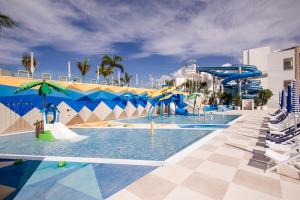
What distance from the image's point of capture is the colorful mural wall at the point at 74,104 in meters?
11.4

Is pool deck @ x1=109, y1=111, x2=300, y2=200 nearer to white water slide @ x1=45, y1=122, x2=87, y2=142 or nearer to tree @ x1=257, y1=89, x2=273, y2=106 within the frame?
white water slide @ x1=45, y1=122, x2=87, y2=142

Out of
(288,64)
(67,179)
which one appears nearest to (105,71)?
(67,179)

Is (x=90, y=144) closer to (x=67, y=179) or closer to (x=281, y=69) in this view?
(x=67, y=179)

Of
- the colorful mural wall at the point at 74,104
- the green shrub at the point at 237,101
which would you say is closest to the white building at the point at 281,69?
the green shrub at the point at 237,101

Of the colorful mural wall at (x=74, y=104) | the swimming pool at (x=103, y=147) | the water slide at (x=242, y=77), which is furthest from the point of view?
the water slide at (x=242, y=77)

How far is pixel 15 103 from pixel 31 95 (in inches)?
44.8

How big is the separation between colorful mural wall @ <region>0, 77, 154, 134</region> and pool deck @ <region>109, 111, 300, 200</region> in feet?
32.8

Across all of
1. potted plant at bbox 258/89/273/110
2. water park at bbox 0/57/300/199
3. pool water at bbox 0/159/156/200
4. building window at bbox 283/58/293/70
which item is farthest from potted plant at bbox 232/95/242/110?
pool water at bbox 0/159/156/200

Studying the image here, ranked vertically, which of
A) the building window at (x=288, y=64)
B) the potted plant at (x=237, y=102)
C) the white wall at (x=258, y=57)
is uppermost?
the white wall at (x=258, y=57)

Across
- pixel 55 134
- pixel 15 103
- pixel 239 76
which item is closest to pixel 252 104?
pixel 239 76

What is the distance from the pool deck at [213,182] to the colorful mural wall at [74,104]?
32.8 ft

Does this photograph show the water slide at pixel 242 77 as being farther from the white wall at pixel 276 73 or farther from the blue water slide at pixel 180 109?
the blue water slide at pixel 180 109

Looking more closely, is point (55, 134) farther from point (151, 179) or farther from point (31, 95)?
point (151, 179)

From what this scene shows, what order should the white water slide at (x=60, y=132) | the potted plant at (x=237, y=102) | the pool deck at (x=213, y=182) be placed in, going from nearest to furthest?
the pool deck at (x=213, y=182), the white water slide at (x=60, y=132), the potted plant at (x=237, y=102)
